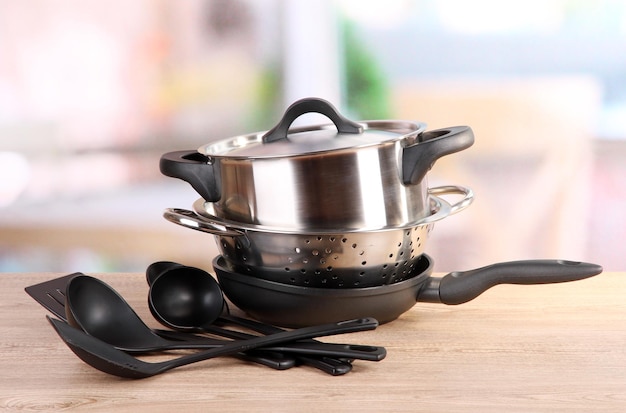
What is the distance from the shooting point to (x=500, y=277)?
3.20 ft

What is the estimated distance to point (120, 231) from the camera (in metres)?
1.91

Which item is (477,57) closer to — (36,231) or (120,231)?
(120,231)

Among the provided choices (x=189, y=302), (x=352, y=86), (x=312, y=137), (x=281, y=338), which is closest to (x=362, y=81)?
(x=352, y=86)

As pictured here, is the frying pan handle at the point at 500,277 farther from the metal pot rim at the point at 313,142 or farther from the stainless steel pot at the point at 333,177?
the metal pot rim at the point at 313,142

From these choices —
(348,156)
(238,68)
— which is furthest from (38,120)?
(348,156)

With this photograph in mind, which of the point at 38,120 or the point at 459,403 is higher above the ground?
the point at 38,120

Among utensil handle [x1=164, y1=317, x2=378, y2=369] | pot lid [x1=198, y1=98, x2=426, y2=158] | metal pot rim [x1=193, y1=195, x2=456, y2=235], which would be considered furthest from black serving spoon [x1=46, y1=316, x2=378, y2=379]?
pot lid [x1=198, y1=98, x2=426, y2=158]

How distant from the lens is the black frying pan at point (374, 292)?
953 millimetres

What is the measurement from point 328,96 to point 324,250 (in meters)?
0.91

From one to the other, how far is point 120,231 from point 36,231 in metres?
0.23

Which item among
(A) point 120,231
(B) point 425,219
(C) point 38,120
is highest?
(C) point 38,120

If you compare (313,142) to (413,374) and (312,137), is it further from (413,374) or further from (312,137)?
(413,374)

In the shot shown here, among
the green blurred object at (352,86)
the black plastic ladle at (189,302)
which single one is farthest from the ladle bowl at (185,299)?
the green blurred object at (352,86)

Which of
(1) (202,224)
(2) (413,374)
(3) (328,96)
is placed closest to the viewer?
(2) (413,374)
